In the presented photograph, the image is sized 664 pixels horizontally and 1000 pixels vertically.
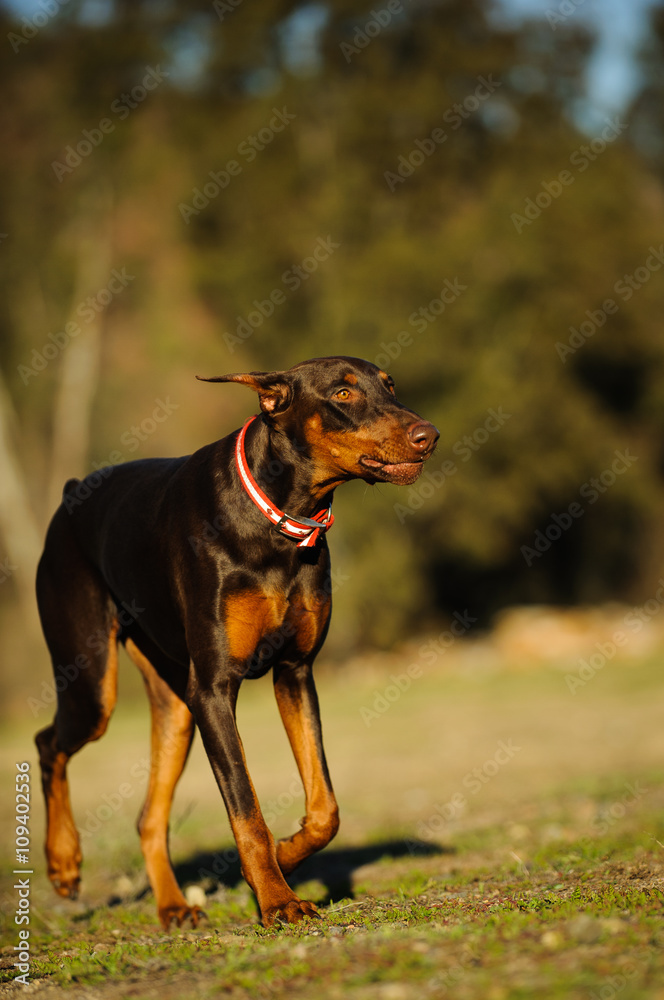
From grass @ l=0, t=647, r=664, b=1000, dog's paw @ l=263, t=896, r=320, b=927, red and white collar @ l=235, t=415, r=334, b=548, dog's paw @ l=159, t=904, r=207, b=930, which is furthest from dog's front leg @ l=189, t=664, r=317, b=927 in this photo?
dog's paw @ l=159, t=904, r=207, b=930

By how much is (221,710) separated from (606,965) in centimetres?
190

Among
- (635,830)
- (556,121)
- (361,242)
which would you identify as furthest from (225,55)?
(635,830)

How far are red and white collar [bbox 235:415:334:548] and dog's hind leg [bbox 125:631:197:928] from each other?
1474 mm

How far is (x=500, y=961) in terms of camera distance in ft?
9.58

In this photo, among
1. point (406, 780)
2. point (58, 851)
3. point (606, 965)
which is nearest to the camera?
point (606, 965)

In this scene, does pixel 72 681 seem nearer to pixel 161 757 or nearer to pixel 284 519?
pixel 161 757

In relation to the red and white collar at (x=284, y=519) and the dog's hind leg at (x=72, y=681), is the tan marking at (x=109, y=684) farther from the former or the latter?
the red and white collar at (x=284, y=519)

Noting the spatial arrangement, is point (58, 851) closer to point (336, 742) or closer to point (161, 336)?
point (336, 742)

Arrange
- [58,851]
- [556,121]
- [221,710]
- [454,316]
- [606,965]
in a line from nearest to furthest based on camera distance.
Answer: [606,965] → [221,710] → [58,851] → [454,316] → [556,121]

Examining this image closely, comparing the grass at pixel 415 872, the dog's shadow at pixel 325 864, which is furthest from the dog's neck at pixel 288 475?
the dog's shadow at pixel 325 864

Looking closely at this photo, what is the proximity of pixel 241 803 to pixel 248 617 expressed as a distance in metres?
0.74

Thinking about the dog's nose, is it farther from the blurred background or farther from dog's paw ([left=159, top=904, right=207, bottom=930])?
the blurred background

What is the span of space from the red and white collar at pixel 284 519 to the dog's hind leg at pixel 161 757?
147 cm

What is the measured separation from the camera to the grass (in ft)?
9.77
